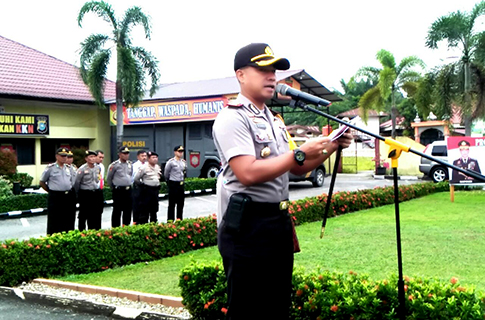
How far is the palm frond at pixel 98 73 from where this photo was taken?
19.9m

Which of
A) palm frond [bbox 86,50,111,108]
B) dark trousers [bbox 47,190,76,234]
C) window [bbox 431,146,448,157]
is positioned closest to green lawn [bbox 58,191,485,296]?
dark trousers [bbox 47,190,76,234]

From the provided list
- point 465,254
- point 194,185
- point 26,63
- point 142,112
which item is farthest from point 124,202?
point 26,63

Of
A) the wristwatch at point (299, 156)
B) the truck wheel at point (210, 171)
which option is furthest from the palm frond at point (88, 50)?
the wristwatch at point (299, 156)

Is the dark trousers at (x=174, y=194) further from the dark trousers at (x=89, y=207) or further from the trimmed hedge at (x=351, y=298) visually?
the trimmed hedge at (x=351, y=298)

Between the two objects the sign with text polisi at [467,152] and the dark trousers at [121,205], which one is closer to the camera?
the dark trousers at [121,205]

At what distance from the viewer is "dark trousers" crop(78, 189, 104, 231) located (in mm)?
10258

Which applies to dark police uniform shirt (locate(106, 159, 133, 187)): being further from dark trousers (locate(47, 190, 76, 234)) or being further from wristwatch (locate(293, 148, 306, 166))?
wristwatch (locate(293, 148, 306, 166))

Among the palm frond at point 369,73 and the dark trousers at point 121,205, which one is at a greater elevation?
the palm frond at point 369,73

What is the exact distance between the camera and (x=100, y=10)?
2000cm

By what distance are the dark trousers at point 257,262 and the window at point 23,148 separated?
20.8 meters

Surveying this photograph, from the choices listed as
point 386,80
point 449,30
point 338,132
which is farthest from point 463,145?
point 338,132

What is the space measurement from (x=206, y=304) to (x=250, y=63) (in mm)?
2762

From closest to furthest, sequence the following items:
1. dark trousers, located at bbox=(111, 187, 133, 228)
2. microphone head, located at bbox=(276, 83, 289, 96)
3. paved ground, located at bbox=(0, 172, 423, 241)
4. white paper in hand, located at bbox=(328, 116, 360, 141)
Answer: white paper in hand, located at bbox=(328, 116, 360, 141) → microphone head, located at bbox=(276, 83, 289, 96) → dark trousers, located at bbox=(111, 187, 133, 228) → paved ground, located at bbox=(0, 172, 423, 241)

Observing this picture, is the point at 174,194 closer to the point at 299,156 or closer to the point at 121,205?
the point at 121,205
